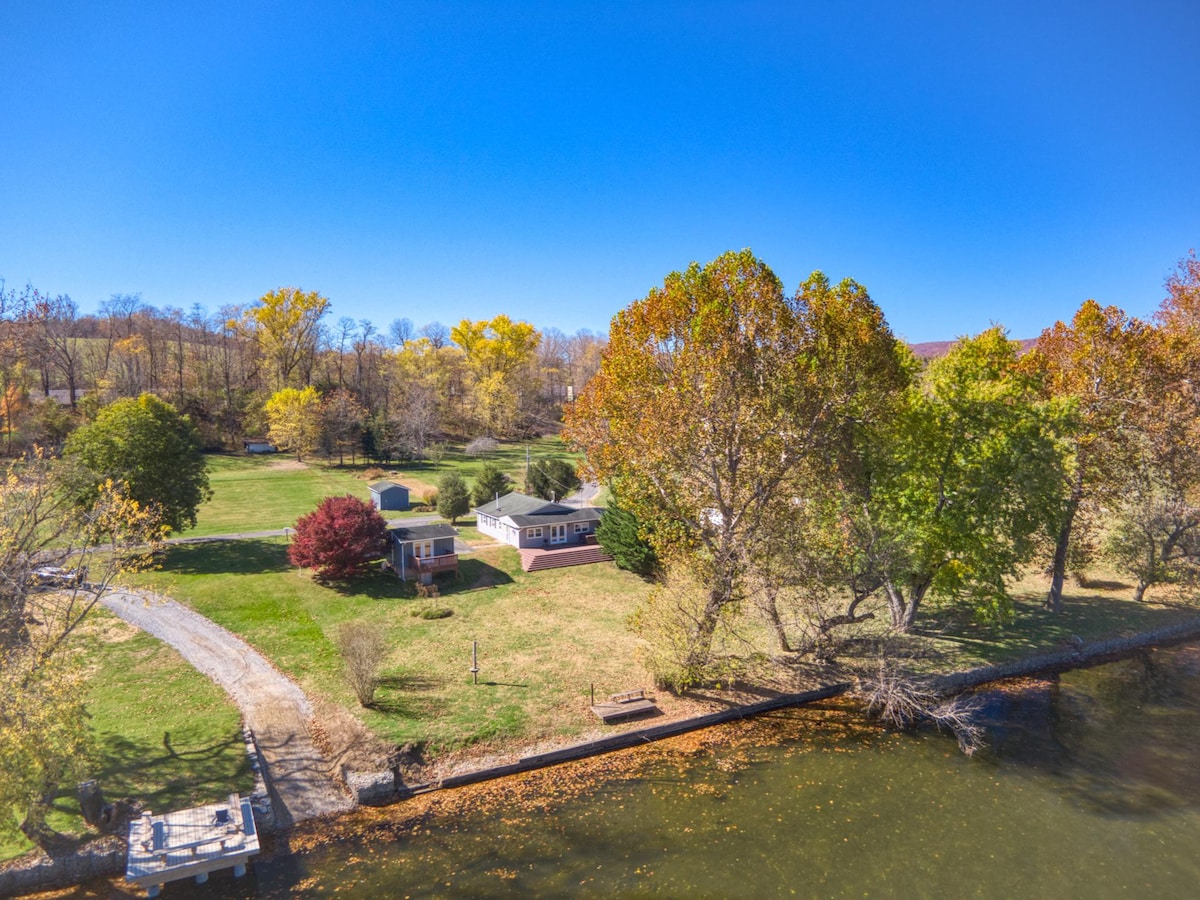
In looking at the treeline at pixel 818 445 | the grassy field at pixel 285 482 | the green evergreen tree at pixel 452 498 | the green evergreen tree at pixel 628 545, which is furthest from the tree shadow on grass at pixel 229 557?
the treeline at pixel 818 445

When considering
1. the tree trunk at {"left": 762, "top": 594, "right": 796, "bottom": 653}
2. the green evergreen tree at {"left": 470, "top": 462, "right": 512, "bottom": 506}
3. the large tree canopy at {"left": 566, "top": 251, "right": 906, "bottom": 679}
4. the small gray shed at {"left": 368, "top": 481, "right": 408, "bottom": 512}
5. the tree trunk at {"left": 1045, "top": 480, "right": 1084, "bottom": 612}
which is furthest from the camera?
the small gray shed at {"left": 368, "top": 481, "right": 408, "bottom": 512}

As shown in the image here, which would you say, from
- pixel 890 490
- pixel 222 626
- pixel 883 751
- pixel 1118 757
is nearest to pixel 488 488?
pixel 222 626

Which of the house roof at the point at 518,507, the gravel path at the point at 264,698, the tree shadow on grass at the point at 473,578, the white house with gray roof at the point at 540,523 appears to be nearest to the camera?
the gravel path at the point at 264,698

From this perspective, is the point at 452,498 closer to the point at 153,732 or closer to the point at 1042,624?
the point at 153,732

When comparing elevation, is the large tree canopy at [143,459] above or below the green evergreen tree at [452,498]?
above

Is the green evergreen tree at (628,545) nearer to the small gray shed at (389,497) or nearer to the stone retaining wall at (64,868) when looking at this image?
the small gray shed at (389,497)

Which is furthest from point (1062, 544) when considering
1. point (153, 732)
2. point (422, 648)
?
point (153, 732)

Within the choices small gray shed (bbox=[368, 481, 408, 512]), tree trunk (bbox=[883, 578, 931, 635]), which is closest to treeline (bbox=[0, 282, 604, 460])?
small gray shed (bbox=[368, 481, 408, 512])

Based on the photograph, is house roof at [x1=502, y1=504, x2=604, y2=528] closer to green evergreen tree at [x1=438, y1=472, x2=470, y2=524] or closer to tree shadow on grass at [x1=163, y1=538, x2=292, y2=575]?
green evergreen tree at [x1=438, y1=472, x2=470, y2=524]
